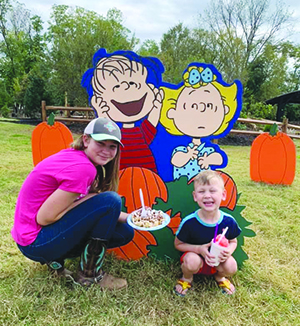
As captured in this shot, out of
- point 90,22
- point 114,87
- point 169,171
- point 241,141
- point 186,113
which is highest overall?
point 90,22

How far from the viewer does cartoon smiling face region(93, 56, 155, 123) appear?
211cm

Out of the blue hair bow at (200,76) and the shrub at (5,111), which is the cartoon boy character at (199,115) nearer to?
the blue hair bow at (200,76)

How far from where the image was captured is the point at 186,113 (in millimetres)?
2146

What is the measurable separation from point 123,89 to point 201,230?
1.08m

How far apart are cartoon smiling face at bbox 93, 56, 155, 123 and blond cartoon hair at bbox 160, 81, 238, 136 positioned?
0.35ft

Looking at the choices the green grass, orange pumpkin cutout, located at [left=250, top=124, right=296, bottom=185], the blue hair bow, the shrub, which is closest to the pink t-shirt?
the green grass

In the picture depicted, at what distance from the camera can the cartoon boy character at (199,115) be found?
83.4 inches

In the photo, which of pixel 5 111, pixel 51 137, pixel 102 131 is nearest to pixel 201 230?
pixel 102 131

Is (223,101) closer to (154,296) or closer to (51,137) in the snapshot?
(154,296)

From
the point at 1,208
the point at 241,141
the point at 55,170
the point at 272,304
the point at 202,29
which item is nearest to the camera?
the point at 55,170

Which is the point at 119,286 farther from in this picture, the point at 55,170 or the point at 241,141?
the point at 241,141

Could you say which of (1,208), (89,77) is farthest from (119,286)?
(1,208)

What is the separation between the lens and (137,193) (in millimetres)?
2230

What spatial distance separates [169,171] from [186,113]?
0.43 meters
